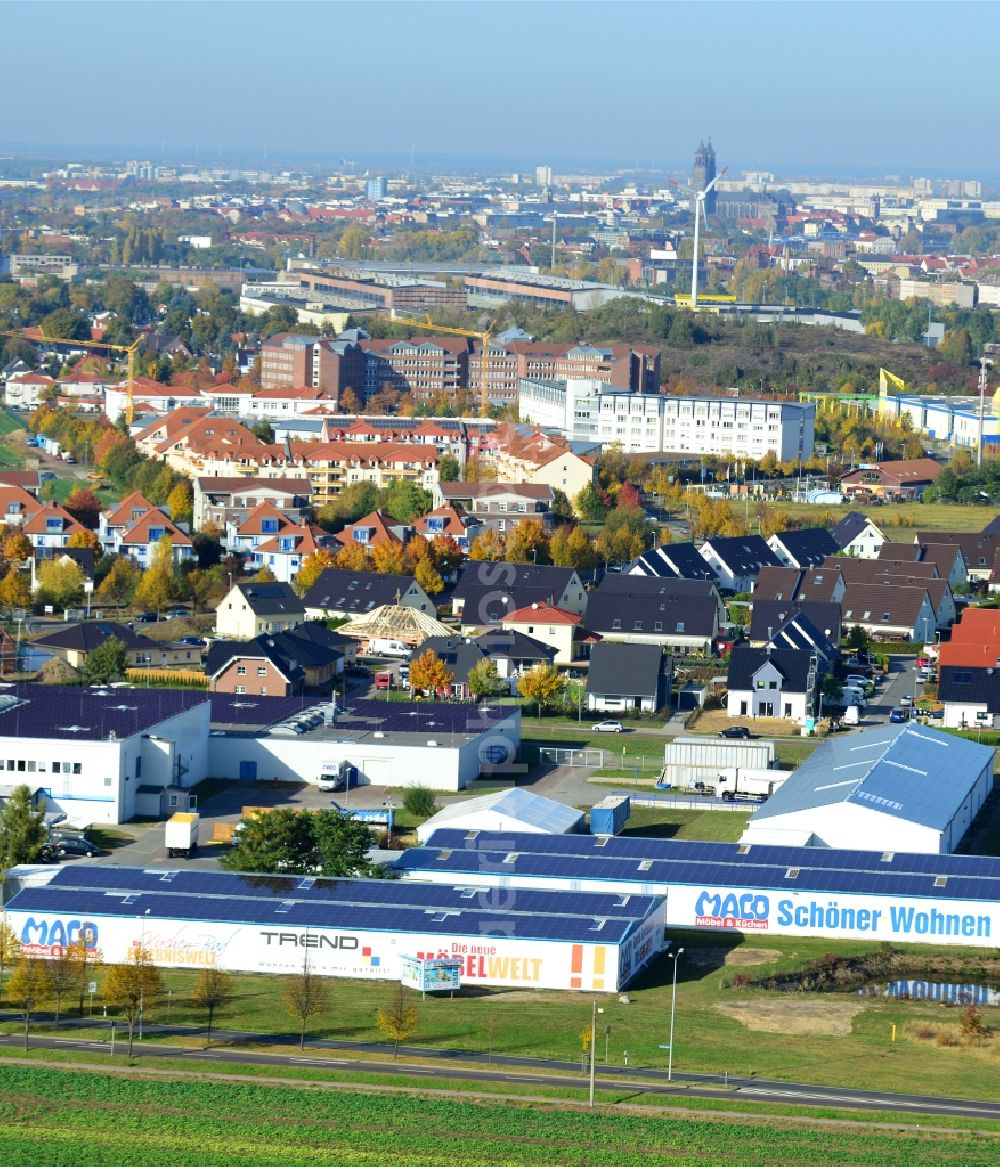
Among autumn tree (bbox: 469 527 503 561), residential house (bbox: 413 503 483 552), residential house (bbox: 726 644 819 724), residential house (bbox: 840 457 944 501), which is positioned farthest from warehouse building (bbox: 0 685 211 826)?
residential house (bbox: 840 457 944 501)

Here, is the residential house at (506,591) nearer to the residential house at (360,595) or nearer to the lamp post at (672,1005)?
the residential house at (360,595)

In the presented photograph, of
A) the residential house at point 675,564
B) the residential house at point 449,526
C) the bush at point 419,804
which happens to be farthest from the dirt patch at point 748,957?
the residential house at point 449,526

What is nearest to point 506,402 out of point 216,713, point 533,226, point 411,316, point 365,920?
point 411,316

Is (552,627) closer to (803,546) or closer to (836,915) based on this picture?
(803,546)

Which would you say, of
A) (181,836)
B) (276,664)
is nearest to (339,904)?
(181,836)

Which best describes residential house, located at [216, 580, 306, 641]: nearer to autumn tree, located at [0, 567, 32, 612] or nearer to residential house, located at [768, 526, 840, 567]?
autumn tree, located at [0, 567, 32, 612]
